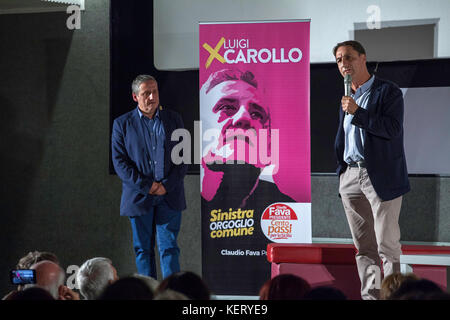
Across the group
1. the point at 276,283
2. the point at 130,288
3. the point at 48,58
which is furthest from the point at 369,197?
the point at 48,58

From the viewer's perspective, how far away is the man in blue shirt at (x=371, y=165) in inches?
117

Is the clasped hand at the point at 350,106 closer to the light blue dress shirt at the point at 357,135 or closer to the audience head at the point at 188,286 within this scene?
the light blue dress shirt at the point at 357,135

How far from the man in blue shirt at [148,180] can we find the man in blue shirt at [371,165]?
1.21 meters

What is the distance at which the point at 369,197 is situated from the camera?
303cm

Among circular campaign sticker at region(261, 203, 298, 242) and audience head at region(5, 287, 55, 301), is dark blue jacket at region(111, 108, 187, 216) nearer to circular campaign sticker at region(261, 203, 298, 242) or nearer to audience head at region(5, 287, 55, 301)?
circular campaign sticker at region(261, 203, 298, 242)

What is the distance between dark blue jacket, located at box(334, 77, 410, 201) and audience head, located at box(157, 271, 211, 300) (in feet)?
5.30

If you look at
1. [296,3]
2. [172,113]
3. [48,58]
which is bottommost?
[172,113]

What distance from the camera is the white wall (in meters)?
3.90

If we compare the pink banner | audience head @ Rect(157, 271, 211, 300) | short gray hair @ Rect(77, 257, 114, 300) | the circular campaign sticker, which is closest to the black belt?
the pink banner

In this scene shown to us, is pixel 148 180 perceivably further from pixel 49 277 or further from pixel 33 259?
pixel 49 277

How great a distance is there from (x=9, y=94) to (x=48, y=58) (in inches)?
18.3

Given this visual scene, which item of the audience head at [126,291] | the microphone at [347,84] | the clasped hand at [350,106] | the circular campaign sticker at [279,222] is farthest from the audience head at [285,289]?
the circular campaign sticker at [279,222]

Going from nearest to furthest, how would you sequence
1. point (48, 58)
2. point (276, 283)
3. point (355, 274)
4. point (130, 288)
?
point (130, 288) → point (276, 283) → point (355, 274) → point (48, 58)

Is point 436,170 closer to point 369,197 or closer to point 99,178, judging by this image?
point 369,197
